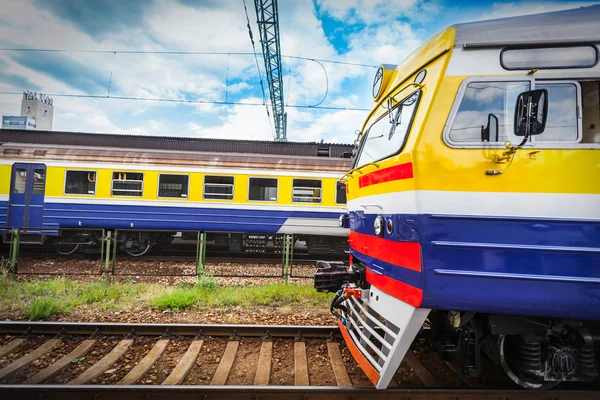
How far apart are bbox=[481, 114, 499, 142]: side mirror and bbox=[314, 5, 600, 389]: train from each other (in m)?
0.01

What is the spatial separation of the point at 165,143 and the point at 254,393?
1287 centimetres

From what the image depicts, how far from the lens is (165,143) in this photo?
13.6m

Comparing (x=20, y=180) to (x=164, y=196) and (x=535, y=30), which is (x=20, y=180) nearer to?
(x=164, y=196)

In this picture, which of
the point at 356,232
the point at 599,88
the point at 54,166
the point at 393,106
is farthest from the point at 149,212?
the point at 599,88

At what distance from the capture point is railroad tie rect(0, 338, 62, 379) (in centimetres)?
326

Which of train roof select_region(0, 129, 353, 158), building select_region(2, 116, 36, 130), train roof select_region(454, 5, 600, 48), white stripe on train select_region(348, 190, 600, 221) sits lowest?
white stripe on train select_region(348, 190, 600, 221)

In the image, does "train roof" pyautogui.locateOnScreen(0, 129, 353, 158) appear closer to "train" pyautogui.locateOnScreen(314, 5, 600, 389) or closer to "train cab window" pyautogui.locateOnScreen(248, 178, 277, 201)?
"train cab window" pyautogui.locateOnScreen(248, 178, 277, 201)

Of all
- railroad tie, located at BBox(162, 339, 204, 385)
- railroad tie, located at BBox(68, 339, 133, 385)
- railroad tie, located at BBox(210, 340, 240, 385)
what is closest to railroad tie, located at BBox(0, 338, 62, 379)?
railroad tie, located at BBox(68, 339, 133, 385)

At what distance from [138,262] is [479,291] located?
952 centimetres

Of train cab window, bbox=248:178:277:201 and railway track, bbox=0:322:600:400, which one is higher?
train cab window, bbox=248:178:277:201

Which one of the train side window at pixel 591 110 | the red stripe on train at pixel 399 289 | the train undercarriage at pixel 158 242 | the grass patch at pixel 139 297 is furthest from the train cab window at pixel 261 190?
the train side window at pixel 591 110

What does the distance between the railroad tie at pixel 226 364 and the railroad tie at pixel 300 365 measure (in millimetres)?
748

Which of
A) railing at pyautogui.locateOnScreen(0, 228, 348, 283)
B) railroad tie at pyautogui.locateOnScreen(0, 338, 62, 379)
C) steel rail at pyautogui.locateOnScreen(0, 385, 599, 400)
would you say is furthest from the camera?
railing at pyautogui.locateOnScreen(0, 228, 348, 283)

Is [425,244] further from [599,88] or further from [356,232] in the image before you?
[599,88]
